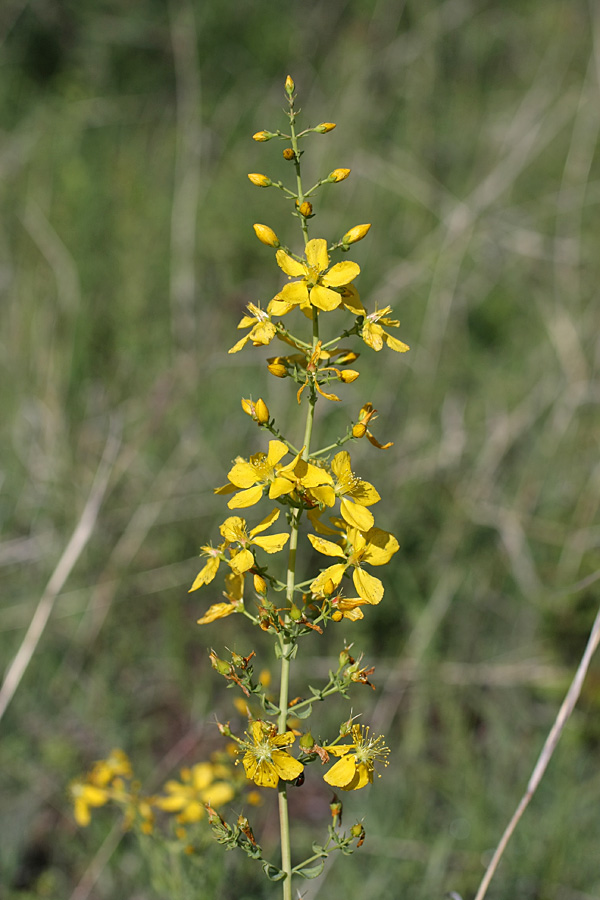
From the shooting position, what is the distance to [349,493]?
1.84 meters

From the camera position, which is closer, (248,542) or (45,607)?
(248,542)

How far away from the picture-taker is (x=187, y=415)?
518cm

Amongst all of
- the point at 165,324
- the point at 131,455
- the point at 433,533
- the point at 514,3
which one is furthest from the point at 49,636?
the point at 514,3

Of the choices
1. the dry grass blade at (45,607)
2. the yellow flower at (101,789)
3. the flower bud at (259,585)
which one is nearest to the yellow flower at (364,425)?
the flower bud at (259,585)

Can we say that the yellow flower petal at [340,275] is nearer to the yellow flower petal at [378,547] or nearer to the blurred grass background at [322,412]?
the yellow flower petal at [378,547]

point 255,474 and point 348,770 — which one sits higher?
point 255,474

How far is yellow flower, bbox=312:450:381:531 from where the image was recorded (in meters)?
1.72

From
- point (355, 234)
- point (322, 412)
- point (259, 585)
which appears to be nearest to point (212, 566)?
point (259, 585)

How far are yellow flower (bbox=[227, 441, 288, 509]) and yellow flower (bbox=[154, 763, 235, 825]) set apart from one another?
4.06 ft

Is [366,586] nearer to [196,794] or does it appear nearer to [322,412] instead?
[196,794]

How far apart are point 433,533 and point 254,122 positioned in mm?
4853

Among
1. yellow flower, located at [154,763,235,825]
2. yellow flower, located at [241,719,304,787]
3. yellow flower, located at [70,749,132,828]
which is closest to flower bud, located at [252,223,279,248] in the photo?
yellow flower, located at [241,719,304,787]

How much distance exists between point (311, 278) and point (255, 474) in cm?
48

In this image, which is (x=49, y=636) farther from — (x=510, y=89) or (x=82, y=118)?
(x=510, y=89)
